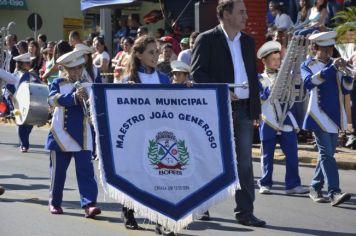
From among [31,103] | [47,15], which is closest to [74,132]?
[31,103]

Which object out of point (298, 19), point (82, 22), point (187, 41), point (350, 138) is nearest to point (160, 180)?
point (350, 138)

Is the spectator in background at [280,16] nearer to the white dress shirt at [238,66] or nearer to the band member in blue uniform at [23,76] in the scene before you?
the band member in blue uniform at [23,76]

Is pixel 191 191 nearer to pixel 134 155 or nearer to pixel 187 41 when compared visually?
pixel 134 155

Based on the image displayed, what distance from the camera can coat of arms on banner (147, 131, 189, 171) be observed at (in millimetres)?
7285

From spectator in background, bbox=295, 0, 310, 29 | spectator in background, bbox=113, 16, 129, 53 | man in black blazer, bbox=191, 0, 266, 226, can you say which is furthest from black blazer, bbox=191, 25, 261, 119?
spectator in background, bbox=113, 16, 129, 53

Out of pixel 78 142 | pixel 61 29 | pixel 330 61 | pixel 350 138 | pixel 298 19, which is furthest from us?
pixel 61 29

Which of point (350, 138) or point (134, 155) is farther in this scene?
point (350, 138)

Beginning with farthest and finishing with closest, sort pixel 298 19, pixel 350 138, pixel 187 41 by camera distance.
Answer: pixel 298 19 < pixel 187 41 < pixel 350 138

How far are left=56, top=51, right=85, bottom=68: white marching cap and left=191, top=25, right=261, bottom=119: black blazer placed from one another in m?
1.24

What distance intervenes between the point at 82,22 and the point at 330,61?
88.3ft

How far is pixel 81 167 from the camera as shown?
895 centimetres

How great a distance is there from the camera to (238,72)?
8383 mm

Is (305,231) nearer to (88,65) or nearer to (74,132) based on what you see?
(74,132)

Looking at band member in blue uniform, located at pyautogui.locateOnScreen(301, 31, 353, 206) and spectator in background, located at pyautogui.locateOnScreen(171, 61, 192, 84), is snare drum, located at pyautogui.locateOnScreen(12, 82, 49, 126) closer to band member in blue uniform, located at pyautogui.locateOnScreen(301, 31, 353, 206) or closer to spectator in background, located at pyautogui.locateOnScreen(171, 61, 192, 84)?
spectator in background, located at pyautogui.locateOnScreen(171, 61, 192, 84)
